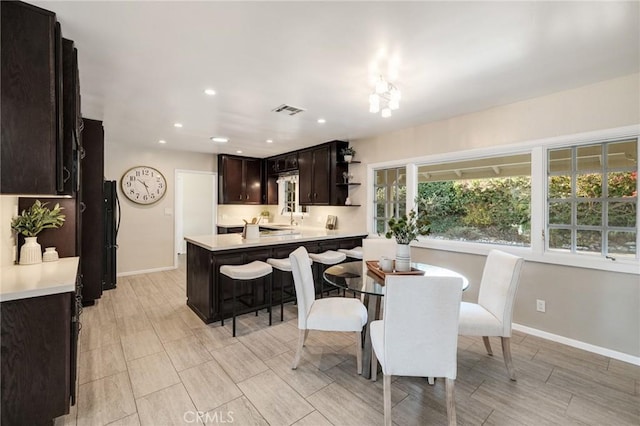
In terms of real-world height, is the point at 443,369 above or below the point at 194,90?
below

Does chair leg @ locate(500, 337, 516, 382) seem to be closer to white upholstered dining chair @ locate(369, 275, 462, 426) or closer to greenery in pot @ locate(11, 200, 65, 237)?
white upholstered dining chair @ locate(369, 275, 462, 426)

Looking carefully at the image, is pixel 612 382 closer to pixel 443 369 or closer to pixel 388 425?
pixel 443 369

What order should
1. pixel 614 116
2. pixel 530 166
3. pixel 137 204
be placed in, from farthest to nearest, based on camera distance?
pixel 137 204 < pixel 530 166 < pixel 614 116

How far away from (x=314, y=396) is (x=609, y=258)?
9.45ft

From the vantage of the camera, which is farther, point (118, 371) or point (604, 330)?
point (604, 330)

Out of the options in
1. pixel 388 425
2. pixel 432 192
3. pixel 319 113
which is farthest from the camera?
pixel 432 192

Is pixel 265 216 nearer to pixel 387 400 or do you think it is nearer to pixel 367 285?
pixel 367 285

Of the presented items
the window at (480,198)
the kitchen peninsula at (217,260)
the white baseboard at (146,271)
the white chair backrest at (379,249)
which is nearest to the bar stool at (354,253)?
the kitchen peninsula at (217,260)

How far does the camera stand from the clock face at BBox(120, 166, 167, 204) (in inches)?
207

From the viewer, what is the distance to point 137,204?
5.38 meters

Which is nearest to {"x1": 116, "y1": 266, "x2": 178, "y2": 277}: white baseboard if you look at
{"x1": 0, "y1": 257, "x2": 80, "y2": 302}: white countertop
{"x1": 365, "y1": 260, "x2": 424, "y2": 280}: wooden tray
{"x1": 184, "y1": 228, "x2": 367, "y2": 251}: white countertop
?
{"x1": 184, "y1": 228, "x2": 367, "y2": 251}: white countertop

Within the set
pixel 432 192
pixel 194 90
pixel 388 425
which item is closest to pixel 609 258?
pixel 432 192

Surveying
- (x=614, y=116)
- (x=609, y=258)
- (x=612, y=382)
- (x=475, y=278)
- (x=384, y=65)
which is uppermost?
(x=384, y=65)

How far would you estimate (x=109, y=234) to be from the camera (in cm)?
433
